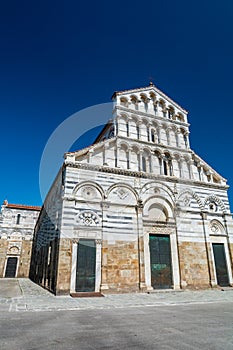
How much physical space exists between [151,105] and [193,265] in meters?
11.5

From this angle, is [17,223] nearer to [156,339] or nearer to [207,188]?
[207,188]

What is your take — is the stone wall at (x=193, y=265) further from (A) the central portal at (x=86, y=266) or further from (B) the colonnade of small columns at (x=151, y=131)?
(B) the colonnade of small columns at (x=151, y=131)

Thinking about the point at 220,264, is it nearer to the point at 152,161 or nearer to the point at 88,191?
the point at 152,161

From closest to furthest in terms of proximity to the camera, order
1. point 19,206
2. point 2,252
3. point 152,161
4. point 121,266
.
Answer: point 121,266, point 152,161, point 2,252, point 19,206

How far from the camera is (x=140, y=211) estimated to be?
46.2 feet

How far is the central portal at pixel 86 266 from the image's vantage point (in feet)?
38.0

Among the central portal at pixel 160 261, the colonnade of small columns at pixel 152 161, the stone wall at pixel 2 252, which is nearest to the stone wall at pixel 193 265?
the central portal at pixel 160 261

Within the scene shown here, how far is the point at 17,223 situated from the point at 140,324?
98.1ft

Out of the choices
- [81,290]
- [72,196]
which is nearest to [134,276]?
[81,290]

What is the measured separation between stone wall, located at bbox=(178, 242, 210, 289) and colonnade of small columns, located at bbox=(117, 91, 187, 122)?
9.61 meters

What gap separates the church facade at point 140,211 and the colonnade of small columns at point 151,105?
77 mm

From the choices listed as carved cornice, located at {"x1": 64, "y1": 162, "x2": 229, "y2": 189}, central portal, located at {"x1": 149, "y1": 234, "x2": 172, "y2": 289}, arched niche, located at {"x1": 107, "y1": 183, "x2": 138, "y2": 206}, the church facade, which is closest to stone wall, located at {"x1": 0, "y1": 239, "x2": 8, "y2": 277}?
the church facade

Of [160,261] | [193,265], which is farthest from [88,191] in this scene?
[193,265]

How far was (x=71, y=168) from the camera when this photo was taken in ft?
43.8
